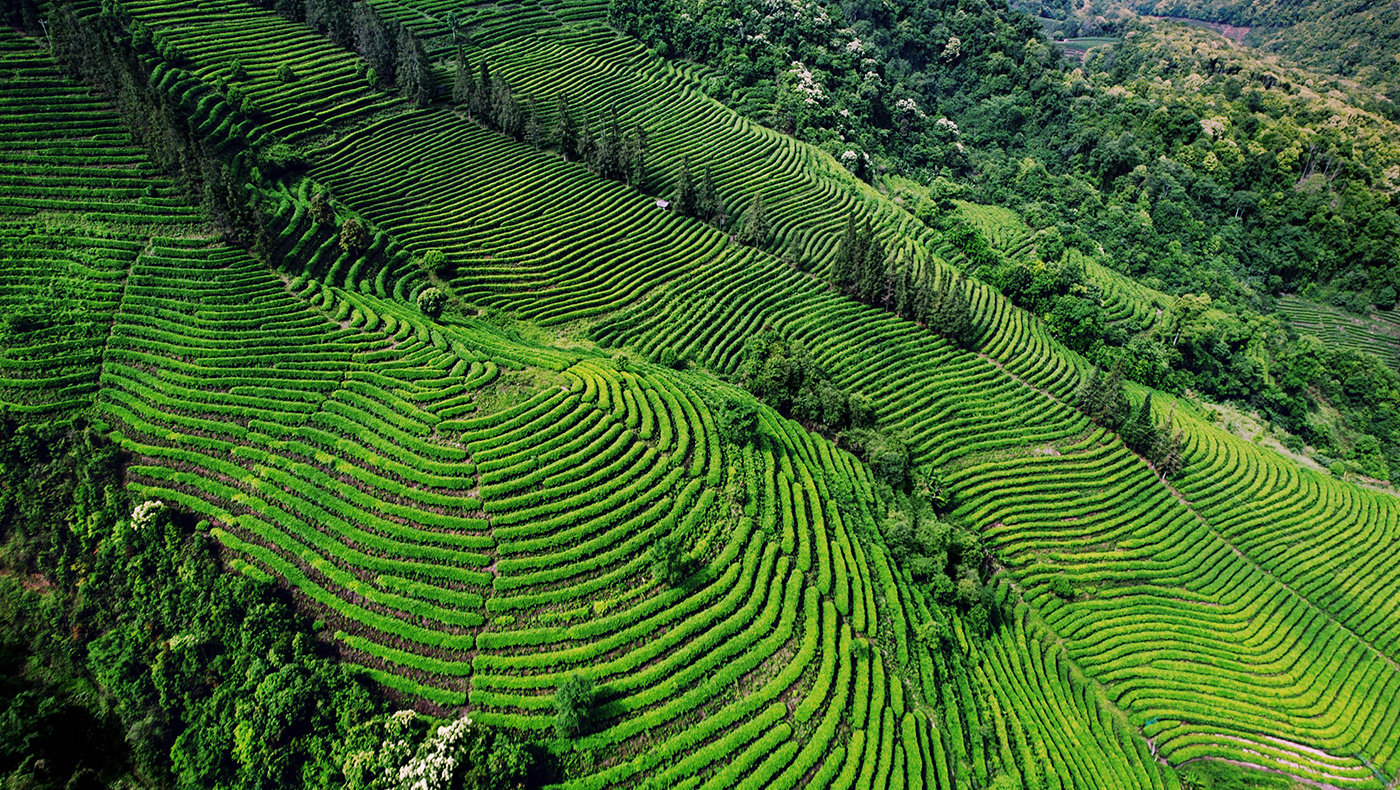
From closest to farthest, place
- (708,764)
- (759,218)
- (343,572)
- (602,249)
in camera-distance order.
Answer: (708,764) → (343,572) → (602,249) → (759,218)

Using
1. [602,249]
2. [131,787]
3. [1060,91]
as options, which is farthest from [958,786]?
[1060,91]

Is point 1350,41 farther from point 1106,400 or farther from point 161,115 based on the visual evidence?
point 161,115

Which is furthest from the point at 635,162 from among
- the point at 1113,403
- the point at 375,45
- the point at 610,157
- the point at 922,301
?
the point at 1113,403

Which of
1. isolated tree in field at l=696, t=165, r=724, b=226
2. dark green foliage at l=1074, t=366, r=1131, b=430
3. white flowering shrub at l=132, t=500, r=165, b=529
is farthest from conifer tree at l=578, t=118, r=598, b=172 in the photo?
dark green foliage at l=1074, t=366, r=1131, b=430

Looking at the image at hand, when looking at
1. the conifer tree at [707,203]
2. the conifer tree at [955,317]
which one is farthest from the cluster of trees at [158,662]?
the conifer tree at [707,203]

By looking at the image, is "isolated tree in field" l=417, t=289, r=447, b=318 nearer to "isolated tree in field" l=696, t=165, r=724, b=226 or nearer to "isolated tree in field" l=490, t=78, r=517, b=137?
"isolated tree in field" l=490, t=78, r=517, b=137

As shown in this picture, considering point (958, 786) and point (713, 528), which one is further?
point (713, 528)

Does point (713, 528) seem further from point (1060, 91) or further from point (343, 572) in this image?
point (1060, 91)
